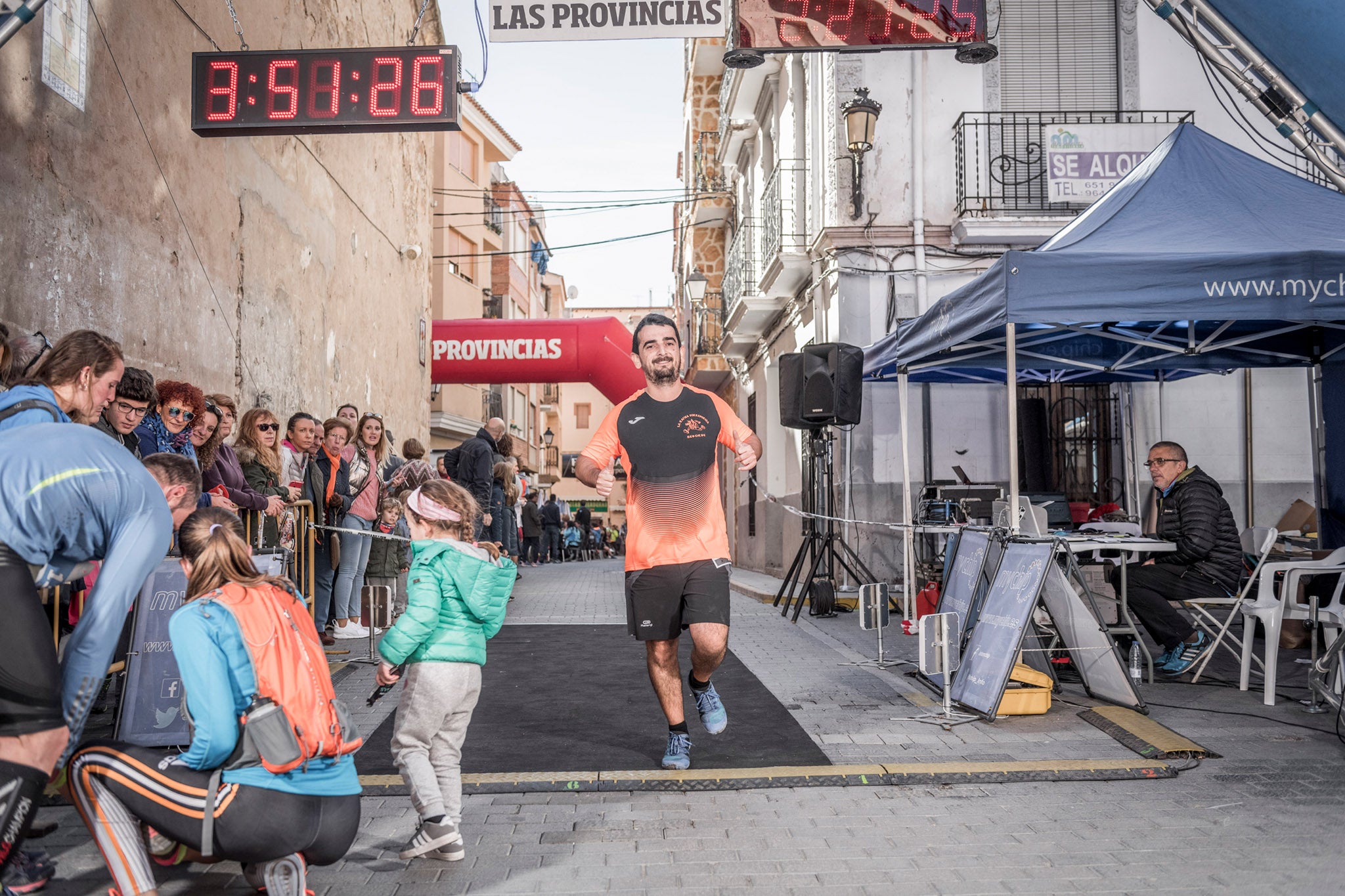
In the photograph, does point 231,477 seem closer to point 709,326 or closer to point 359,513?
point 359,513

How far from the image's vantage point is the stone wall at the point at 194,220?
7352mm

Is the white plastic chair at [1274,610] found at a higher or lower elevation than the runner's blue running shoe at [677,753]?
higher

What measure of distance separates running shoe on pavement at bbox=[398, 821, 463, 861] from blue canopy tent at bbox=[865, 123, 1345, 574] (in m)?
4.28

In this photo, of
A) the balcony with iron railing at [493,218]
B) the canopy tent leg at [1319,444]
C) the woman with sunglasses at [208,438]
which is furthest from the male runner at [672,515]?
the balcony with iron railing at [493,218]

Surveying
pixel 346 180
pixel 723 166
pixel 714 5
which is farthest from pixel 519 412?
pixel 714 5

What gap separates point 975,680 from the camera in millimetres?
6441

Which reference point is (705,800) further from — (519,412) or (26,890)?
(519,412)

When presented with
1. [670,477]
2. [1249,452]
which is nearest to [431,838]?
[670,477]

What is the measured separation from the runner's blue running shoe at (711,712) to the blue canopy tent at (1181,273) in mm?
2585

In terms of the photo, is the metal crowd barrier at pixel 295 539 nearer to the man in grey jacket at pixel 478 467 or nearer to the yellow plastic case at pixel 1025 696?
the man in grey jacket at pixel 478 467

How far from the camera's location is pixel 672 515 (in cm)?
527

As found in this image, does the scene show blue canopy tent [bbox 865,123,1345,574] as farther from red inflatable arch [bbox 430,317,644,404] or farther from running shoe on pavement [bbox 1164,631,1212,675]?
red inflatable arch [bbox 430,317,644,404]

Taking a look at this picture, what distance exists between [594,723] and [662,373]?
214cm

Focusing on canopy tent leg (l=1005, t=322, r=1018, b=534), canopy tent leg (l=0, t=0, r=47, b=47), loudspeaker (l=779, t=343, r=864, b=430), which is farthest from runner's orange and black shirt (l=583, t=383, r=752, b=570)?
loudspeaker (l=779, t=343, r=864, b=430)
